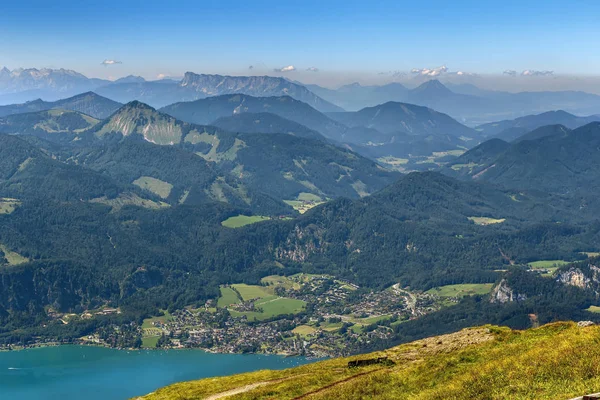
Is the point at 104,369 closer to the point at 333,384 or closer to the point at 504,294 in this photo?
the point at 504,294

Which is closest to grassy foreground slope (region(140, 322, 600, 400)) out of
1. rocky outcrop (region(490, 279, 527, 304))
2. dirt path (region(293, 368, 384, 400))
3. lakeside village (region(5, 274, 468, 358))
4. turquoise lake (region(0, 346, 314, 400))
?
dirt path (region(293, 368, 384, 400))

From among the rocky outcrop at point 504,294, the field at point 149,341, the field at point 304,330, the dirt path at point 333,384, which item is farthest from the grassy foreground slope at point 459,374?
the rocky outcrop at point 504,294

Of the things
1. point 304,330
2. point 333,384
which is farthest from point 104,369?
point 333,384

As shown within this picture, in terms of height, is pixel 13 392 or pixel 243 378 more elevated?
pixel 243 378

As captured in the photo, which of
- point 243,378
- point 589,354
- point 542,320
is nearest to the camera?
point 589,354

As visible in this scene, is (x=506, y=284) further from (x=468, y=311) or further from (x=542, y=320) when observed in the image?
(x=542, y=320)

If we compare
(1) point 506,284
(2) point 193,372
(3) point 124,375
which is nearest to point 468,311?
(1) point 506,284

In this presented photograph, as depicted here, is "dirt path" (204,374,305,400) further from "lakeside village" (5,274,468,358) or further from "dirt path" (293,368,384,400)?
"lakeside village" (5,274,468,358)

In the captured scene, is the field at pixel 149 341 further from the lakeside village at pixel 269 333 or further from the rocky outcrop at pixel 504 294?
the rocky outcrop at pixel 504 294
